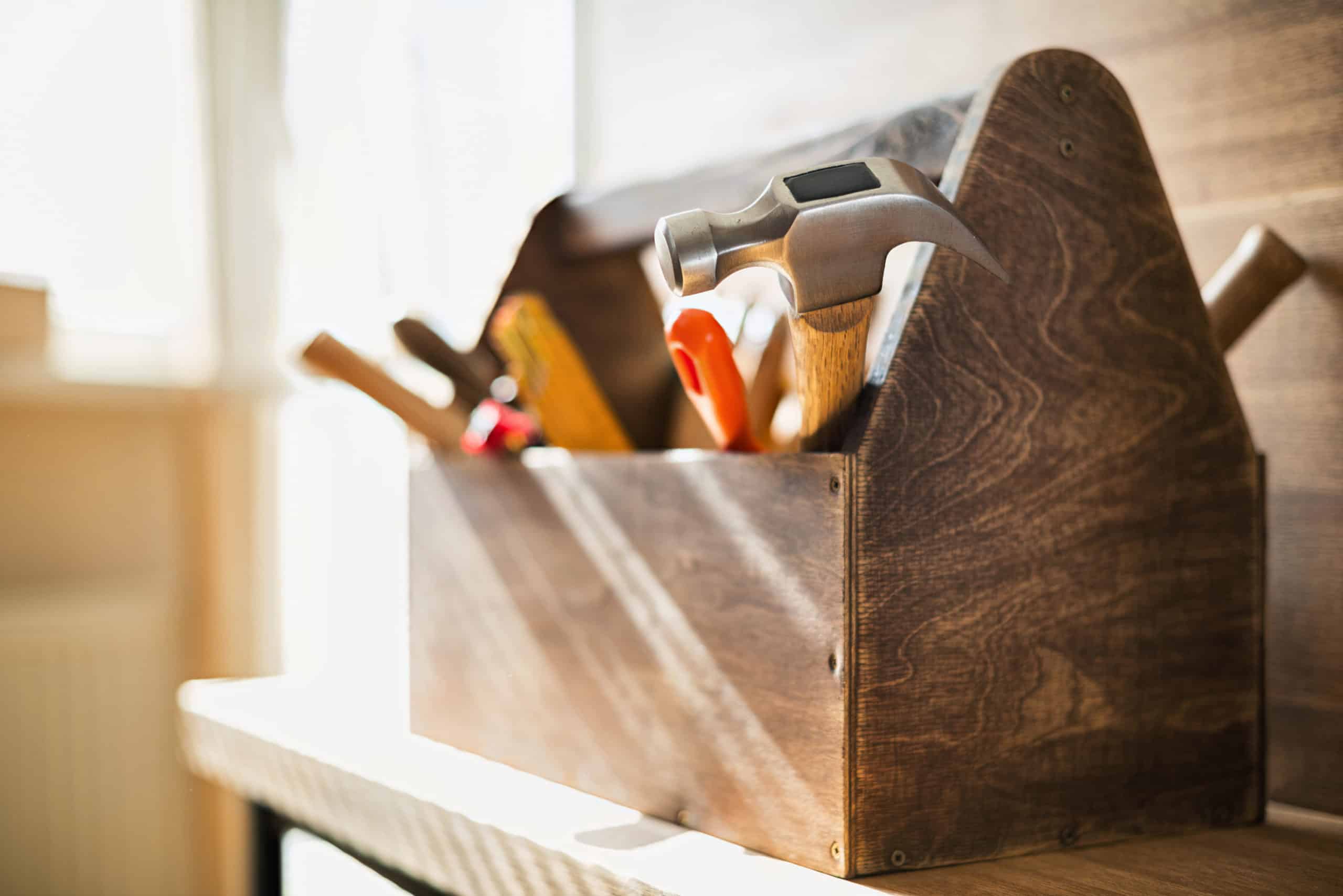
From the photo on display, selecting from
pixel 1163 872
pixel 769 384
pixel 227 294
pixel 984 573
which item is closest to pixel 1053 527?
pixel 984 573

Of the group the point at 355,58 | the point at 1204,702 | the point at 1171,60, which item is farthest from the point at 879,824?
the point at 355,58

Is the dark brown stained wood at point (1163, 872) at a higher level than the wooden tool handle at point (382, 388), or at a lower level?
lower

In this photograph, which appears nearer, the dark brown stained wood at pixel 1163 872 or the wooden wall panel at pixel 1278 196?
the dark brown stained wood at pixel 1163 872

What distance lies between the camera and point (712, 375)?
51 centimetres

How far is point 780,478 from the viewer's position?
488mm

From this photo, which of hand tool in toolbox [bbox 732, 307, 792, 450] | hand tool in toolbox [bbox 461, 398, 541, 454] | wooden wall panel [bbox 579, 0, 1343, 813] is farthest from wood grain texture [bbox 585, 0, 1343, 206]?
hand tool in toolbox [bbox 461, 398, 541, 454]

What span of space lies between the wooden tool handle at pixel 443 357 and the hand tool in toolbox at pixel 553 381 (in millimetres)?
64

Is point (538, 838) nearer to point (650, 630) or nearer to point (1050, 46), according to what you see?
point (650, 630)

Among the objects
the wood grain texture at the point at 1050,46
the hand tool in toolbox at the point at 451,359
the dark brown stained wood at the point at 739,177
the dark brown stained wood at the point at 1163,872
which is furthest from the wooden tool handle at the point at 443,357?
the dark brown stained wood at the point at 1163,872

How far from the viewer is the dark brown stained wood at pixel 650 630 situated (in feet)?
1.56

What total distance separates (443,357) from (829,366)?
38 cm

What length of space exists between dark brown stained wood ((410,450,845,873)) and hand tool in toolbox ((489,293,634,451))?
0.04 metres

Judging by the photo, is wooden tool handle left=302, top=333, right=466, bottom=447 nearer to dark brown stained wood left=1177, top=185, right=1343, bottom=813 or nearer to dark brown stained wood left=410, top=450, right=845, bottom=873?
dark brown stained wood left=410, top=450, right=845, bottom=873

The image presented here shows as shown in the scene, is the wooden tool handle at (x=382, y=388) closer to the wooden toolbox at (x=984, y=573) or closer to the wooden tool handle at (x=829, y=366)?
the wooden toolbox at (x=984, y=573)
